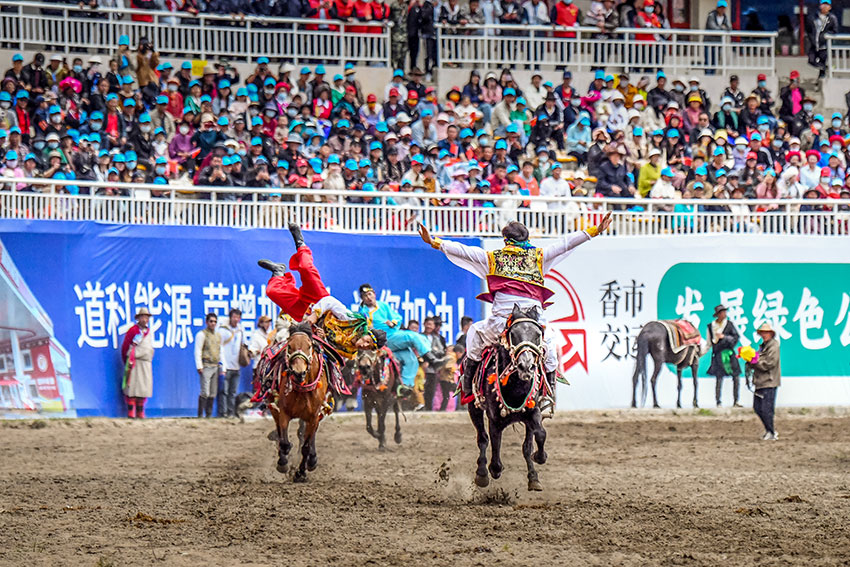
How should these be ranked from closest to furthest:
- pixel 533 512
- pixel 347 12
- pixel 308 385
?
pixel 533 512 → pixel 308 385 → pixel 347 12

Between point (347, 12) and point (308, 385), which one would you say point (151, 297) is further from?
point (347, 12)

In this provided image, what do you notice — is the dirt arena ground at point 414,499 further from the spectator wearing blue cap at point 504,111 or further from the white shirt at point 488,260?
the spectator wearing blue cap at point 504,111

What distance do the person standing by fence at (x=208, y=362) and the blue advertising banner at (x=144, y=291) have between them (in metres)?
0.13

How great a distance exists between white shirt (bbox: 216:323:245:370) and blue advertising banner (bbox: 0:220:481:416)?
0.91ft

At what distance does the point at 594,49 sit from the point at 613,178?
5.45 m

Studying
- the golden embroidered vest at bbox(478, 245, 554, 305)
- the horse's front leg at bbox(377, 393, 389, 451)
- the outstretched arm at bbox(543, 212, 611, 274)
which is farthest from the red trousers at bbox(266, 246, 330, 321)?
the horse's front leg at bbox(377, 393, 389, 451)

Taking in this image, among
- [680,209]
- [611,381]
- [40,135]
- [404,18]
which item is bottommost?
[611,381]

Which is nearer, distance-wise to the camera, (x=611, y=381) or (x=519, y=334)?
(x=519, y=334)

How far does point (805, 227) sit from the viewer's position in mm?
22047

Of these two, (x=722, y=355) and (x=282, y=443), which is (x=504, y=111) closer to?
(x=722, y=355)

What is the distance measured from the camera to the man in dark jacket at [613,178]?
23.0 m

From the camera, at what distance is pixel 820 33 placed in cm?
2883

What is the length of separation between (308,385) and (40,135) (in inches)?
400

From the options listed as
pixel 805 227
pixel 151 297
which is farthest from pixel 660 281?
pixel 151 297
